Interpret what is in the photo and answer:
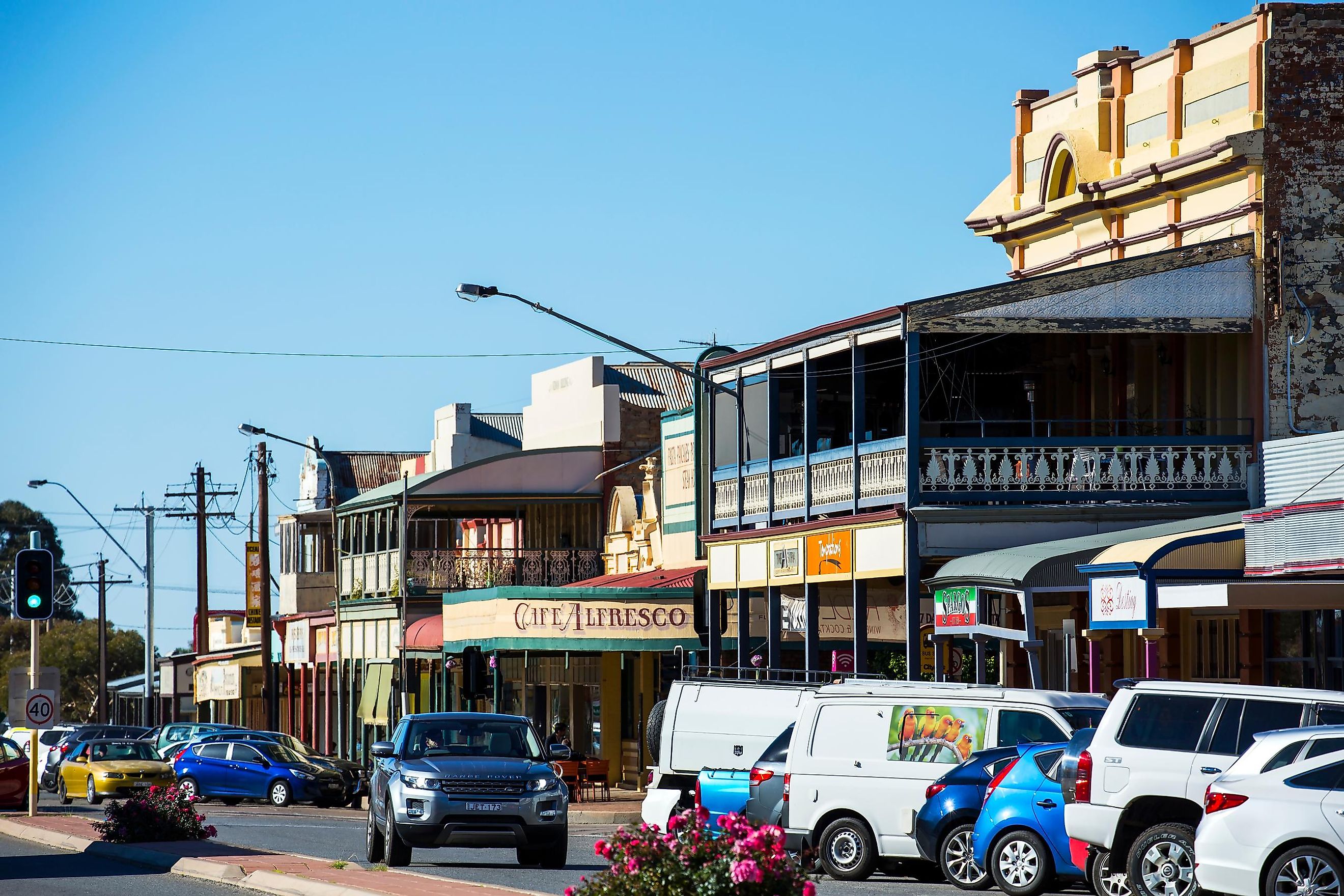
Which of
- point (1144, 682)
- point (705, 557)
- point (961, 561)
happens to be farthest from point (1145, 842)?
point (705, 557)

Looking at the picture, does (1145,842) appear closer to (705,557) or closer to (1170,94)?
(1170,94)

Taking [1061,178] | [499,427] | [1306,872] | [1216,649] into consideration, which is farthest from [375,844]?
[499,427]

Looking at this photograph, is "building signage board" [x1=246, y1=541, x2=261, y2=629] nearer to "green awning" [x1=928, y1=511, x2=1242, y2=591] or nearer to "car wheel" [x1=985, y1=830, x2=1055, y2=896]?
"green awning" [x1=928, y1=511, x2=1242, y2=591]

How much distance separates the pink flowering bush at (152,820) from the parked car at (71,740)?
19767mm

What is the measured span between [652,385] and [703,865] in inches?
1775

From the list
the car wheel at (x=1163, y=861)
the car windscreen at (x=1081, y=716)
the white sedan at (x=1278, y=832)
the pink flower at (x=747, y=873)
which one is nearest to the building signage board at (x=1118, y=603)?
the car windscreen at (x=1081, y=716)

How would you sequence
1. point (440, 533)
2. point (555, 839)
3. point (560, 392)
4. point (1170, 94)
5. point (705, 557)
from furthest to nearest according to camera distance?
point (440, 533), point (560, 392), point (705, 557), point (1170, 94), point (555, 839)

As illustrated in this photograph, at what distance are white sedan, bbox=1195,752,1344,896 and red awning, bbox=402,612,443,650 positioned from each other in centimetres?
3173

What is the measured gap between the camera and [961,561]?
86.2ft

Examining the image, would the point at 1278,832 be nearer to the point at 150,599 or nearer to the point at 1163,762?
the point at 1163,762

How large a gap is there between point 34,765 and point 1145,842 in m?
17.4

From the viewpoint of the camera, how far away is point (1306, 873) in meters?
14.3

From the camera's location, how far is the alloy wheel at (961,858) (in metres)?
19.0

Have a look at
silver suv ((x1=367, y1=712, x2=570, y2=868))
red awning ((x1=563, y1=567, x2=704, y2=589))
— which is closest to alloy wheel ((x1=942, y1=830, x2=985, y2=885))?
silver suv ((x1=367, y1=712, x2=570, y2=868))
